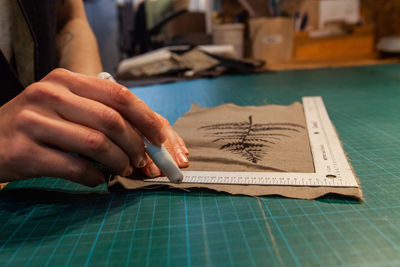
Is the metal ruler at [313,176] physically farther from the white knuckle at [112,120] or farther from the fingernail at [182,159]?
the white knuckle at [112,120]

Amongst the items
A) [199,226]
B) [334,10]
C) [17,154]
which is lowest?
[199,226]

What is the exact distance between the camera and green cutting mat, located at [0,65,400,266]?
1.11 ft

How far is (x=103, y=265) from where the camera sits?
336 millimetres

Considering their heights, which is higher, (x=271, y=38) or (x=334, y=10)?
(x=334, y=10)

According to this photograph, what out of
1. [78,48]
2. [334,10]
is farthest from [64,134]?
[334,10]

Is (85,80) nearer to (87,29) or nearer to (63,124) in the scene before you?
(63,124)

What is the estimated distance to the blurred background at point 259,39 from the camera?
2.05 m

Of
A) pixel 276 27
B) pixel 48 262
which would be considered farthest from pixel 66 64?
pixel 276 27

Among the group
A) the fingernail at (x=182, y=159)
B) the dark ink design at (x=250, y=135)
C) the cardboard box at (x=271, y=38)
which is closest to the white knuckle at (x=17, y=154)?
the fingernail at (x=182, y=159)

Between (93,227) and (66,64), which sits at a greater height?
(66,64)

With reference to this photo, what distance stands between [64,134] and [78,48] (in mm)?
592

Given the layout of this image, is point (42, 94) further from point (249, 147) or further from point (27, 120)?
point (249, 147)

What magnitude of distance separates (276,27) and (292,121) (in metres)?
2.06

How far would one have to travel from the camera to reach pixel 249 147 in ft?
2.04
